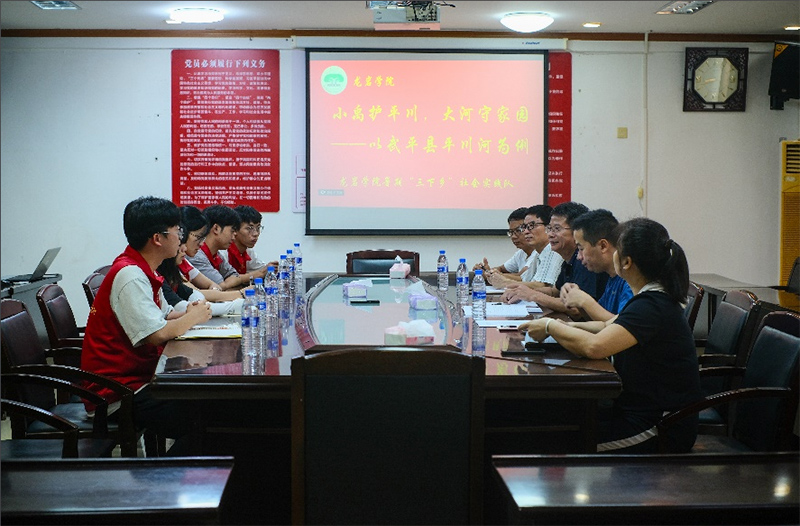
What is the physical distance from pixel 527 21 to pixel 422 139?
1.24 meters

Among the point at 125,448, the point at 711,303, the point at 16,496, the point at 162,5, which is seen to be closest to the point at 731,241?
the point at 711,303

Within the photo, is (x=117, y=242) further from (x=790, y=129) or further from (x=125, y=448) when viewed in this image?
(x=790, y=129)

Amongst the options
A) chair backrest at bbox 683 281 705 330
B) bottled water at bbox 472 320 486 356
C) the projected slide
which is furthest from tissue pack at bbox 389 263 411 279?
bottled water at bbox 472 320 486 356

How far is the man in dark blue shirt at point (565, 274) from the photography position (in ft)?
11.1

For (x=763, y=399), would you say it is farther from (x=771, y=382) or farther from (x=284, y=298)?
(x=284, y=298)

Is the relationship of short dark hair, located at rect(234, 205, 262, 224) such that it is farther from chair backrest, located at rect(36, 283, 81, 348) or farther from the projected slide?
chair backrest, located at rect(36, 283, 81, 348)

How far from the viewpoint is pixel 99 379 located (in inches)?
101

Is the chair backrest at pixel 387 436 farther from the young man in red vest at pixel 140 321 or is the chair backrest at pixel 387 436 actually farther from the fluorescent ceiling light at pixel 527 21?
the fluorescent ceiling light at pixel 527 21

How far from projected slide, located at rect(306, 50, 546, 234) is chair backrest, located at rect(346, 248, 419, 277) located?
2.25 feet

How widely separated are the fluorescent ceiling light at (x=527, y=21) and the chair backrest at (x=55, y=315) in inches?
119

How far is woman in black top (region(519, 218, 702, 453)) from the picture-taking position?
7.43 ft

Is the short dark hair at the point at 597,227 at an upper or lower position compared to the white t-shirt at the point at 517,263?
upper

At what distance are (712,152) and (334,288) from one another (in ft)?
11.2

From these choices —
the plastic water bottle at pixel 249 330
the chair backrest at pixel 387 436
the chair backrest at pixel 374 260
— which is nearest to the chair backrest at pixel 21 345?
the plastic water bottle at pixel 249 330
